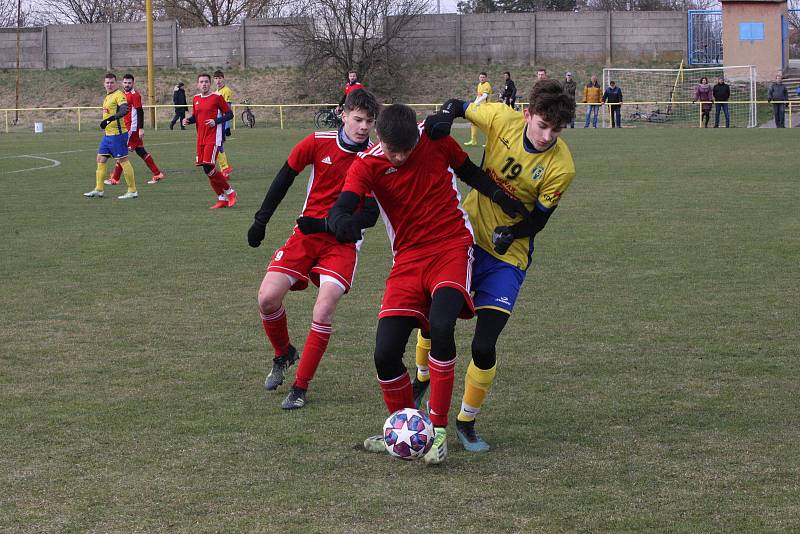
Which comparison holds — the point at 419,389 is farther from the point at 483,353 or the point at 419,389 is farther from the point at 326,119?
the point at 326,119

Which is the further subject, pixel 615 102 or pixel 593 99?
pixel 593 99

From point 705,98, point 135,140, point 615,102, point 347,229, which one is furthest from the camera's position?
point 615,102

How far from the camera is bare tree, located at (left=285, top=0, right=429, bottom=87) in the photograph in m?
46.6

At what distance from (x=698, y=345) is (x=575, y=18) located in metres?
42.9

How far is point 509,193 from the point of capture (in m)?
5.27

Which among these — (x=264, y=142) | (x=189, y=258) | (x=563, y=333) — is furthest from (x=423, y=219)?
(x=264, y=142)

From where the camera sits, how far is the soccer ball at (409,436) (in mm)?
4703

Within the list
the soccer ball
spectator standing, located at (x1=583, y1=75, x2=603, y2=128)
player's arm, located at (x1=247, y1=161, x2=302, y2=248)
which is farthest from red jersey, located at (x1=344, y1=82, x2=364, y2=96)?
spectator standing, located at (x1=583, y1=75, x2=603, y2=128)

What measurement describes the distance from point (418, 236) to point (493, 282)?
0.43 meters

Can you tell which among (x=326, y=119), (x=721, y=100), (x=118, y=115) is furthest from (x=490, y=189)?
(x=326, y=119)

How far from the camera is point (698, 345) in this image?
7.00 meters

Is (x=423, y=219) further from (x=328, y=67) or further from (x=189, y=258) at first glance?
(x=328, y=67)

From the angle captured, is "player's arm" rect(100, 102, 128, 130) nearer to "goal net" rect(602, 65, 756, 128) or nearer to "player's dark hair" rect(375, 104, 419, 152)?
"player's dark hair" rect(375, 104, 419, 152)

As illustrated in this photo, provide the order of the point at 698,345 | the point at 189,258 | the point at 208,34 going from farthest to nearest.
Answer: the point at 208,34
the point at 189,258
the point at 698,345
